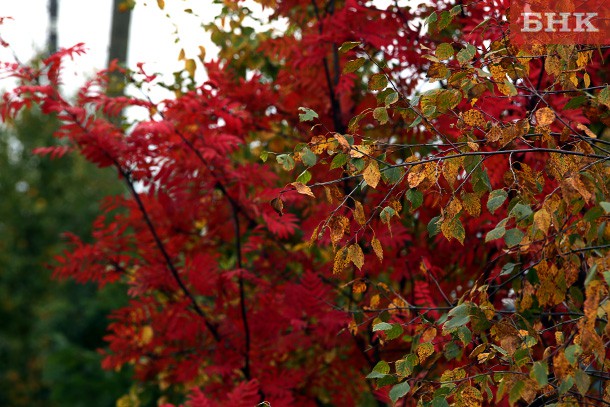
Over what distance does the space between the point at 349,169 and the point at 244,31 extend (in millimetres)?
2471

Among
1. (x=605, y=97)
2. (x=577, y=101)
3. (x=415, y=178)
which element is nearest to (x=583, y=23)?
(x=577, y=101)

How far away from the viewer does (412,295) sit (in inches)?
148

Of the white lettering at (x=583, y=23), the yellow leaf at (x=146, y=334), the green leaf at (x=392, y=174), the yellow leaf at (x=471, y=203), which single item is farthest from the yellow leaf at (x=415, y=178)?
the yellow leaf at (x=146, y=334)

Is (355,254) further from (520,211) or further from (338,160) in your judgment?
(520,211)

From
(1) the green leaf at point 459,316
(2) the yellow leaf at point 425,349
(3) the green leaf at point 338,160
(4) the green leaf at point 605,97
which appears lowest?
(2) the yellow leaf at point 425,349

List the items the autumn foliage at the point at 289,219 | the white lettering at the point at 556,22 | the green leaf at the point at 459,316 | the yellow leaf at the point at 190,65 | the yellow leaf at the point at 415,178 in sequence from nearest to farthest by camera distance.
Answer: the green leaf at the point at 459,316, the yellow leaf at the point at 415,178, the white lettering at the point at 556,22, the autumn foliage at the point at 289,219, the yellow leaf at the point at 190,65

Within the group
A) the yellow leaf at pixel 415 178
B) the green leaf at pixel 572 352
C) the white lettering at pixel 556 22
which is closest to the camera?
the green leaf at pixel 572 352

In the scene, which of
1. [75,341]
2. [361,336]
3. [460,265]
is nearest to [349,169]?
[460,265]

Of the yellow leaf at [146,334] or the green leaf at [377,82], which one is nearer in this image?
the green leaf at [377,82]

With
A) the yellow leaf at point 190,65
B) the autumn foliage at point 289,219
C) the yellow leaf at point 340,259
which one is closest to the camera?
the yellow leaf at point 340,259

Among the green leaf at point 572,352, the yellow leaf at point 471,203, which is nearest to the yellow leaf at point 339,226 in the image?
the yellow leaf at point 471,203

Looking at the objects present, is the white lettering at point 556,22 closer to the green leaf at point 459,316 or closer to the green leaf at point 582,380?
the green leaf at point 459,316

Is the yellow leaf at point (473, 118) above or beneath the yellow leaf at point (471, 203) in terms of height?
above

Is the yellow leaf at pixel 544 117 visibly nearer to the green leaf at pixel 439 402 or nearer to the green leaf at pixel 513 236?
the green leaf at pixel 513 236
